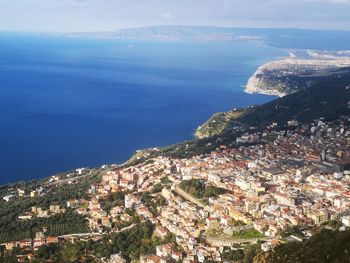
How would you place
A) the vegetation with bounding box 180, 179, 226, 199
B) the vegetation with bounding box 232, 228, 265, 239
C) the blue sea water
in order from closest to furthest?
the vegetation with bounding box 232, 228, 265, 239 → the vegetation with bounding box 180, 179, 226, 199 → the blue sea water

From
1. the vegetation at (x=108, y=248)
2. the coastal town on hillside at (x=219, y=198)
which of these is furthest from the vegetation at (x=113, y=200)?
the vegetation at (x=108, y=248)

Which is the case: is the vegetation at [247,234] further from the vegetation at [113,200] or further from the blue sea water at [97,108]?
the blue sea water at [97,108]

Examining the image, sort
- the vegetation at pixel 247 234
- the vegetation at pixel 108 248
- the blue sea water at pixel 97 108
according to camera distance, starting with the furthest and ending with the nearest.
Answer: the blue sea water at pixel 97 108 → the vegetation at pixel 108 248 → the vegetation at pixel 247 234

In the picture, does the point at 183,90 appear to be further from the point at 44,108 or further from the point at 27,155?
the point at 27,155

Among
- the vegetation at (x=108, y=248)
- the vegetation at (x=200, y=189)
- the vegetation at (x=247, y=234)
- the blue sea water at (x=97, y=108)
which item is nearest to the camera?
the vegetation at (x=247, y=234)

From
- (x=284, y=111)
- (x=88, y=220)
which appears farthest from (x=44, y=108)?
(x=88, y=220)

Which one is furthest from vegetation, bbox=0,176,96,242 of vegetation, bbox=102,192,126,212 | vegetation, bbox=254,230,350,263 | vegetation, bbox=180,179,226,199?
vegetation, bbox=254,230,350,263

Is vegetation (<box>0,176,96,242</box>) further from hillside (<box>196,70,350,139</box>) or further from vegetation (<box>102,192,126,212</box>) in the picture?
hillside (<box>196,70,350,139</box>)
